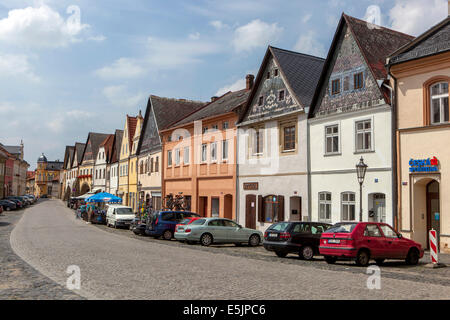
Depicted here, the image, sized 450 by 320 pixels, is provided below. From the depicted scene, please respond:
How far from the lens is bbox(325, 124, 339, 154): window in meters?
24.3

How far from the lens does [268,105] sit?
2944 cm

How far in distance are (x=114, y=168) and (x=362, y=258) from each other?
172ft

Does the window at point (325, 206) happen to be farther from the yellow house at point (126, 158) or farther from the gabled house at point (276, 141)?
the yellow house at point (126, 158)

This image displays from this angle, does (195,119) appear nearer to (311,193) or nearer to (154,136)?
(154,136)

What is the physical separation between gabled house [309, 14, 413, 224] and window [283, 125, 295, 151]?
1.63 m

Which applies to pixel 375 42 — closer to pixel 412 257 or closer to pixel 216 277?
pixel 412 257

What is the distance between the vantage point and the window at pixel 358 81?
22938mm

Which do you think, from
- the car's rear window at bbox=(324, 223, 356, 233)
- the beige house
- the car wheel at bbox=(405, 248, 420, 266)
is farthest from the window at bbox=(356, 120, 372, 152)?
the car's rear window at bbox=(324, 223, 356, 233)

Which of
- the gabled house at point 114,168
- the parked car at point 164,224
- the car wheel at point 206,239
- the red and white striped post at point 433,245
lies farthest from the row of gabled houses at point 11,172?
the red and white striped post at point 433,245

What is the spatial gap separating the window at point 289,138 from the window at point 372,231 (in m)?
11.2

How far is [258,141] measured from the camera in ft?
99.1

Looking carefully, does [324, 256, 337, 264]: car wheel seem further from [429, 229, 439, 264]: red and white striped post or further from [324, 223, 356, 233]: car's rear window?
[429, 229, 439, 264]: red and white striped post

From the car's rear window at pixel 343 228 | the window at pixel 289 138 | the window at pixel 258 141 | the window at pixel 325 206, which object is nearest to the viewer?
the car's rear window at pixel 343 228

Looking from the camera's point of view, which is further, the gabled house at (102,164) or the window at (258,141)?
the gabled house at (102,164)
